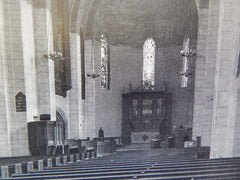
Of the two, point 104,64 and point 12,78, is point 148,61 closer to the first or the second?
point 104,64

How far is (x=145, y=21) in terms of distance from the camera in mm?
16234

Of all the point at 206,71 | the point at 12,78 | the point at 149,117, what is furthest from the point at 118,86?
the point at 12,78

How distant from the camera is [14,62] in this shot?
604cm

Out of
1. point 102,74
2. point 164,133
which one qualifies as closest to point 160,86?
point 164,133

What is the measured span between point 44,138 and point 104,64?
10865 millimetres

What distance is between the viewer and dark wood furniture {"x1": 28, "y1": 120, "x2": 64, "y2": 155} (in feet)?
18.9

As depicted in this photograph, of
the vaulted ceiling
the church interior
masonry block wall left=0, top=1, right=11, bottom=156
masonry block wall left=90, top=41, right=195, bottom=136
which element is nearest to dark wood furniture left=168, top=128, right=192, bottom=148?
the church interior

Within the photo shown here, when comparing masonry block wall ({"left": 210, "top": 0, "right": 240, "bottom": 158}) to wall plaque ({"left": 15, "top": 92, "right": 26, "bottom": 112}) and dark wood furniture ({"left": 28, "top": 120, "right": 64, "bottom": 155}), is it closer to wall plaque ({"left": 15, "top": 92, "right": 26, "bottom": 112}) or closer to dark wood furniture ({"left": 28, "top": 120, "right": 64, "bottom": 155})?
dark wood furniture ({"left": 28, "top": 120, "right": 64, "bottom": 155})

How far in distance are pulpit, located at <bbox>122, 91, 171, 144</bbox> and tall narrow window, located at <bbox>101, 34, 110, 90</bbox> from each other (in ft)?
8.17

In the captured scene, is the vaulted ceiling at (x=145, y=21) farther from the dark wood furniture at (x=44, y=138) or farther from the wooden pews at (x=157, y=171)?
the wooden pews at (x=157, y=171)

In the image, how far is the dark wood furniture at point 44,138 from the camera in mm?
5770

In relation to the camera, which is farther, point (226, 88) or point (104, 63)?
point (104, 63)

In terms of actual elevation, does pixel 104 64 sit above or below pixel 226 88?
above

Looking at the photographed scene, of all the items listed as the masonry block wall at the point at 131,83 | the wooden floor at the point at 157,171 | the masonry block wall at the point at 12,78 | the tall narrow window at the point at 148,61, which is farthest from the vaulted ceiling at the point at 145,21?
the wooden floor at the point at 157,171
